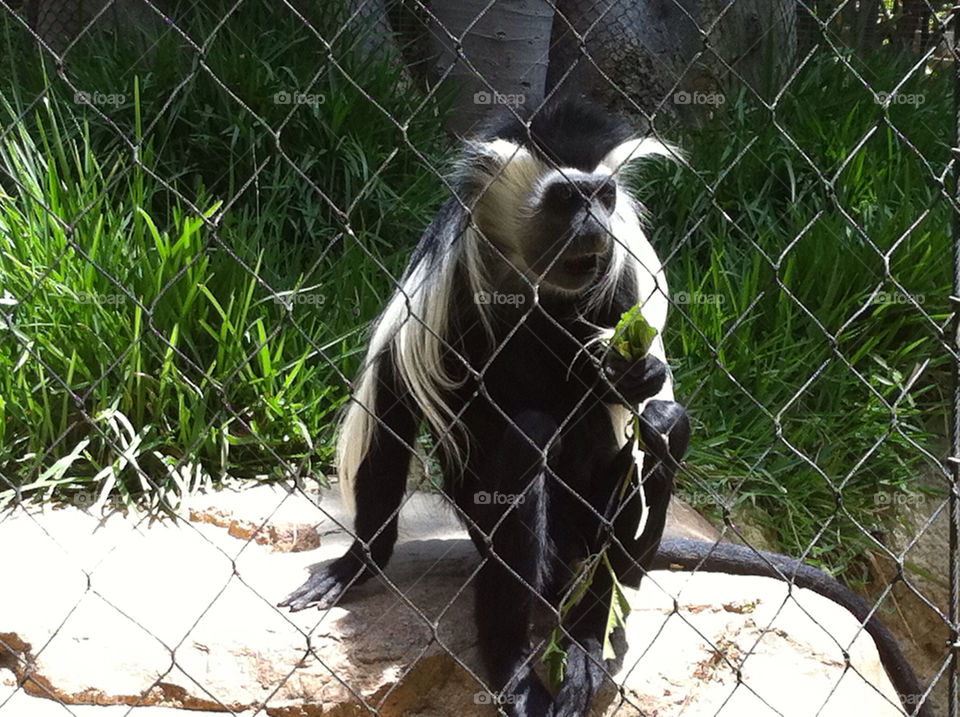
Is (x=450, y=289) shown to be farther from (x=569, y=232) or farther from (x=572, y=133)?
(x=572, y=133)

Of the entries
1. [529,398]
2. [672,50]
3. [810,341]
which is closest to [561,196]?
[529,398]

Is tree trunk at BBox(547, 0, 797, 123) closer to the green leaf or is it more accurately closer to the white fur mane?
the white fur mane

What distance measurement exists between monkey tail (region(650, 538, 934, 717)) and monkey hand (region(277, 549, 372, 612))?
28.6 inches

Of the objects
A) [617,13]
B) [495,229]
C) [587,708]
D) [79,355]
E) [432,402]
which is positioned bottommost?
[79,355]

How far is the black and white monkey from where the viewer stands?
2090mm

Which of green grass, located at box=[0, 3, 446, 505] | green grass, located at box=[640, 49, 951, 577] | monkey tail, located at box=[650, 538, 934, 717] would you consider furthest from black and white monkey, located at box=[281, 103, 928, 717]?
green grass, located at box=[640, 49, 951, 577]

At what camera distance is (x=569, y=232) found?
2.24 meters

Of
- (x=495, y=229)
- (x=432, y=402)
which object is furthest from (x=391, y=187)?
(x=432, y=402)

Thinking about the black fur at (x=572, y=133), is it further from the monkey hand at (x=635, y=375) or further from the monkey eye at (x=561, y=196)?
the monkey hand at (x=635, y=375)

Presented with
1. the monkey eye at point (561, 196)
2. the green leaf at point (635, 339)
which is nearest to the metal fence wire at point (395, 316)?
the monkey eye at point (561, 196)

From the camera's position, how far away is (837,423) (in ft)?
11.4

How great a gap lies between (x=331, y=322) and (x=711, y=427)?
119 centimetres

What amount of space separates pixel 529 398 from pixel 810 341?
1.58 meters

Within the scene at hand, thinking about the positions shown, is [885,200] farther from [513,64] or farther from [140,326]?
[140,326]
